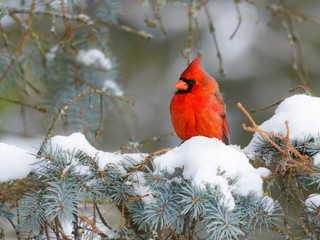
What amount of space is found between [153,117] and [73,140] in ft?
10.4

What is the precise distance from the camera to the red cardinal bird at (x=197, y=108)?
228 cm

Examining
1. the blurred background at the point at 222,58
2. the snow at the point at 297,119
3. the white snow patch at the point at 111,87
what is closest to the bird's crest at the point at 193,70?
the white snow patch at the point at 111,87

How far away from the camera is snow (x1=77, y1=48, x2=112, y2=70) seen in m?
2.72

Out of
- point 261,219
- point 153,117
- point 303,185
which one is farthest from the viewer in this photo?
point 153,117

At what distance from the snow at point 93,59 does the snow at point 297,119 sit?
1344mm

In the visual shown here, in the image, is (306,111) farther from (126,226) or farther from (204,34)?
(204,34)

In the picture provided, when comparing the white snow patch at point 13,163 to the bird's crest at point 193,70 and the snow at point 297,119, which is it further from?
the bird's crest at point 193,70

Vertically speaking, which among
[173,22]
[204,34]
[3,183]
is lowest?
[3,183]

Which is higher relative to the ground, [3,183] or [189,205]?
[3,183]

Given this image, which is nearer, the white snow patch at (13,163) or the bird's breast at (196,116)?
the white snow patch at (13,163)

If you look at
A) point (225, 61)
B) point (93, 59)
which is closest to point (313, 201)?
point (93, 59)

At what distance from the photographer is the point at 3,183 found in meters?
1.43

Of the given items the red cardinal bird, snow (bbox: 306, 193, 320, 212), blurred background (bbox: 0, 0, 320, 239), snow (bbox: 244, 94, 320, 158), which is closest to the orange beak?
the red cardinal bird

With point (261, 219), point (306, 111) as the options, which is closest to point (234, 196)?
point (261, 219)
